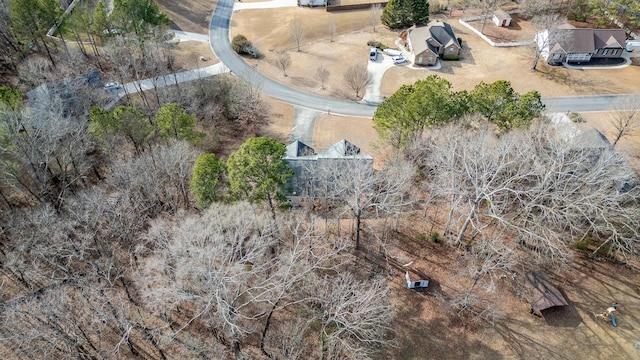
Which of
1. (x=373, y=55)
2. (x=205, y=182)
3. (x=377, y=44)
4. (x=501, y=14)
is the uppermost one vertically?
(x=501, y=14)

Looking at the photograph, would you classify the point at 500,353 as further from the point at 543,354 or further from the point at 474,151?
the point at 474,151

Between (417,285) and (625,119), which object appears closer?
(417,285)

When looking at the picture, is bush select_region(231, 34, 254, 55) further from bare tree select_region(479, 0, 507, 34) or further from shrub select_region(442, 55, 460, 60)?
bare tree select_region(479, 0, 507, 34)

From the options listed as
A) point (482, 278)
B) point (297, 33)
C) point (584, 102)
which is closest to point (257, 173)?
point (482, 278)

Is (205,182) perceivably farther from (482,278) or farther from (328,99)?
(328,99)

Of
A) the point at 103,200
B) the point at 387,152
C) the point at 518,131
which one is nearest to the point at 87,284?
the point at 103,200
